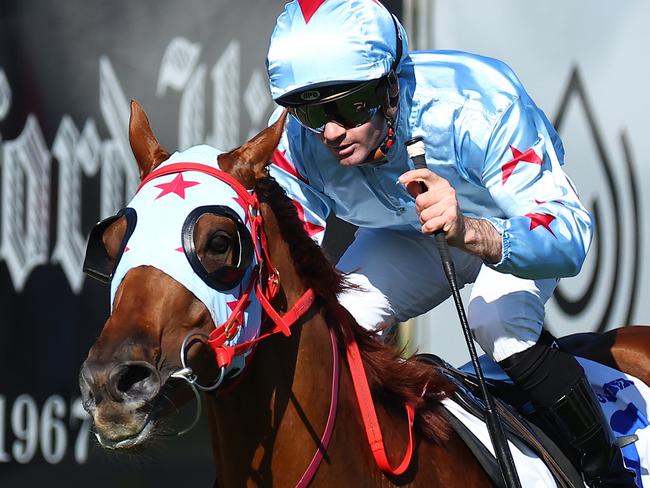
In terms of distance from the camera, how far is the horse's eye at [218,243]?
220cm

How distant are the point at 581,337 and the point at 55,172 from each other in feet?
9.41

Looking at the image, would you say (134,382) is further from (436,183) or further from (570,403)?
(570,403)

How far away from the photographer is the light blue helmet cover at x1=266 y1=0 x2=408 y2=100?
8.36 ft

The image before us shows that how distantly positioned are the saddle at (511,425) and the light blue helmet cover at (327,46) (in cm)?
81

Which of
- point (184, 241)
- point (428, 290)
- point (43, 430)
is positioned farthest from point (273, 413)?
point (43, 430)

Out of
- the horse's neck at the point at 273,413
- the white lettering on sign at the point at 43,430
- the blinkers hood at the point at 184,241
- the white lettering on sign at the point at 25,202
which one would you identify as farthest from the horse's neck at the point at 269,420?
the white lettering on sign at the point at 25,202

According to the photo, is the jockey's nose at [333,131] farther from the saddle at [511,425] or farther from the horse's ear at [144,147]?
the saddle at [511,425]

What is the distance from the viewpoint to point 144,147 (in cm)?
247

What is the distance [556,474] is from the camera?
2.85 m

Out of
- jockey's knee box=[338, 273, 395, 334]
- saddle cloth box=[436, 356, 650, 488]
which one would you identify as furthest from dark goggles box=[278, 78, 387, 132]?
saddle cloth box=[436, 356, 650, 488]

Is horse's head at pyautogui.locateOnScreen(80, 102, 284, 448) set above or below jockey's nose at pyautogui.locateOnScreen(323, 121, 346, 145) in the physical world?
below

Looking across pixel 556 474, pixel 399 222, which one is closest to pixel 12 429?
pixel 399 222

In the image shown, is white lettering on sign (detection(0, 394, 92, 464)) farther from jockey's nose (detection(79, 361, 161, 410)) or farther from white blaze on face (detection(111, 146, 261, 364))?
jockey's nose (detection(79, 361, 161, 410))

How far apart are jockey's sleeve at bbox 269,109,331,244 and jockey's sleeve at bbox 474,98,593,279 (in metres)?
0.54
